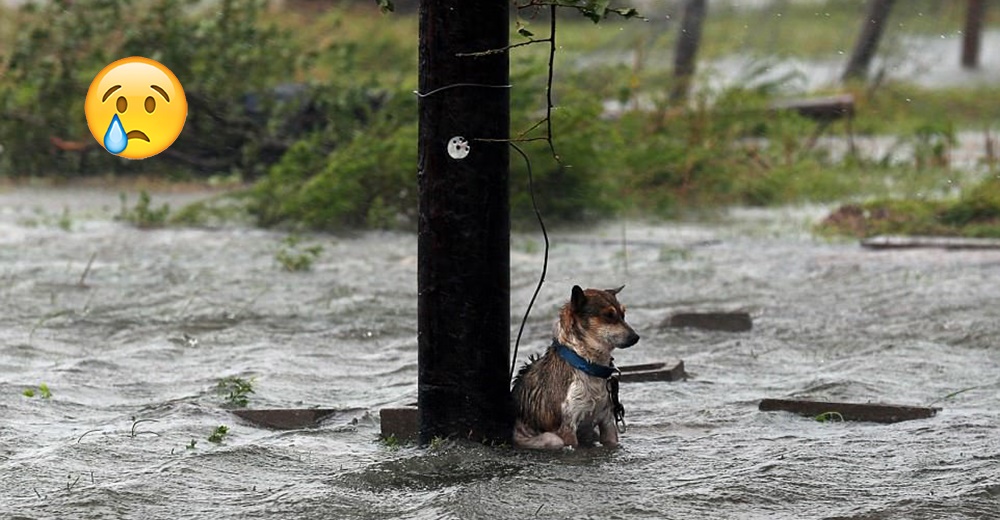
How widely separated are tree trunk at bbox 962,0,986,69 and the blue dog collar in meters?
24.2

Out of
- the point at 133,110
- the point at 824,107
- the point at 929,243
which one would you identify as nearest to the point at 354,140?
the point at 929,243

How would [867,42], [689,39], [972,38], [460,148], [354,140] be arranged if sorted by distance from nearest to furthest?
[460,148] < [354,140] < [689,39] < [867,42] < [972,38]

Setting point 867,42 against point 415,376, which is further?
point 867,42

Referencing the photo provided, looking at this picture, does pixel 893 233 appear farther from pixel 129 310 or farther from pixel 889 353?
pixel 129 310

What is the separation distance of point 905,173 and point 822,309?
7404 millimetres

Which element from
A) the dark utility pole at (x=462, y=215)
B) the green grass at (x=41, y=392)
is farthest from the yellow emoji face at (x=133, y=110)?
the dark utility pole at (x=462, y=215)

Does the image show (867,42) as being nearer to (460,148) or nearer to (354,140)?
(354,140)

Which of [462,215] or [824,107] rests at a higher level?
[824,107]

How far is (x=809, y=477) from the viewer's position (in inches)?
215

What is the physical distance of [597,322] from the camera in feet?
18.8

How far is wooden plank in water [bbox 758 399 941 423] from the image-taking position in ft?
21.1

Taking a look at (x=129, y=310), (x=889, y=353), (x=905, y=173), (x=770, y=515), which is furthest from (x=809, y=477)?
(x=905, y=173)

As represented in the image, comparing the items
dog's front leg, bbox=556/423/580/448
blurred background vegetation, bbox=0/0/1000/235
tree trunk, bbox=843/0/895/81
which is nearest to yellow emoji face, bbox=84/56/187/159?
dog's front leg, bbox=556/423/580/448

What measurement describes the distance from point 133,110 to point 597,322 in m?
2.72
